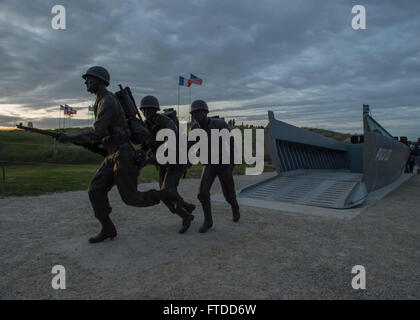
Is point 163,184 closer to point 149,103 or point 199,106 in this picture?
point 149,103

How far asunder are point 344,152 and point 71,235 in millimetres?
17231

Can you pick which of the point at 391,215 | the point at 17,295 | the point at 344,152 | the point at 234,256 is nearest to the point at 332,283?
the point at 234,256

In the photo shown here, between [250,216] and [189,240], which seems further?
[250,216]

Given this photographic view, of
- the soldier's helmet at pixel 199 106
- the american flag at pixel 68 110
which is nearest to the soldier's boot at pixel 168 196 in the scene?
the soldier's helmet at pixel 199 106

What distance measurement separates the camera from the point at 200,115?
4.77m

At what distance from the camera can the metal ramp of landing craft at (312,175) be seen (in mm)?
7566

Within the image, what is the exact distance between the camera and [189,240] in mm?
4238

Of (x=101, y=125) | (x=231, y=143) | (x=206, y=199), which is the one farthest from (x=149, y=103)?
(x=206, y=199)

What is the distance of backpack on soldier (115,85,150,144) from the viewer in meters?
4.14

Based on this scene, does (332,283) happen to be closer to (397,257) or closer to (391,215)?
(397,257)

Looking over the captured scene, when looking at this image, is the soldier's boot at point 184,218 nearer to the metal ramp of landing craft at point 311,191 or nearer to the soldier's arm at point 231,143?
the soldier's arm at point 231,143

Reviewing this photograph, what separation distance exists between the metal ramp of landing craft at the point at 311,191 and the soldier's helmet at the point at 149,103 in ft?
14.6

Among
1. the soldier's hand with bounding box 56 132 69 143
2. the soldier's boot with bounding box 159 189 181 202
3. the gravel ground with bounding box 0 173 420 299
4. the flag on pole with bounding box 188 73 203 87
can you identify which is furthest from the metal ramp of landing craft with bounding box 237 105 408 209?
the flag on pole with bounding box 188 73 203 87

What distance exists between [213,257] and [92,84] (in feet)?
9.38
